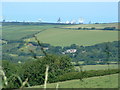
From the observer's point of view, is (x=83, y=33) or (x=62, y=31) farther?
(x=62, y=31)

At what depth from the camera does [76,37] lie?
89.1 m

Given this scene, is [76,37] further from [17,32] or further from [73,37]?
[17,32]

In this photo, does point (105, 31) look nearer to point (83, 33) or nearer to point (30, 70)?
point (83, 33)

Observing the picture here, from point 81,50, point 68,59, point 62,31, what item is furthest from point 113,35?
point 68,59

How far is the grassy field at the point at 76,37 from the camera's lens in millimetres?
83500

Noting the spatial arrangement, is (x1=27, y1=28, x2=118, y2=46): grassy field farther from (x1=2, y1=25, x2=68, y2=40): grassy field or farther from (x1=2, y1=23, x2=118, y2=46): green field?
(x1=2, y1=25, x2=68, y2=40): grassy field

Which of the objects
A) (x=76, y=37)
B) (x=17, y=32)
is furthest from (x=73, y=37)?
(x=17, y=32)

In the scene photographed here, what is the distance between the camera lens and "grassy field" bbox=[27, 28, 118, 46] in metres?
83.5

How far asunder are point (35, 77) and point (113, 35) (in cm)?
5483

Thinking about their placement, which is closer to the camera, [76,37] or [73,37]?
[76,37]

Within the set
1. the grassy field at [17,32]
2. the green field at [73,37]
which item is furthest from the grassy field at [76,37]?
the grassy field at [17,32]

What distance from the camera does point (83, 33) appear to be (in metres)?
90.9

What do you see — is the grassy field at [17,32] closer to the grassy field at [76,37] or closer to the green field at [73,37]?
the green field at [73,37]

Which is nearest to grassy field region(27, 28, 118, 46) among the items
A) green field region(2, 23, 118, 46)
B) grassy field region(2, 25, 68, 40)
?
green field region(2, 23, 118, 46)
